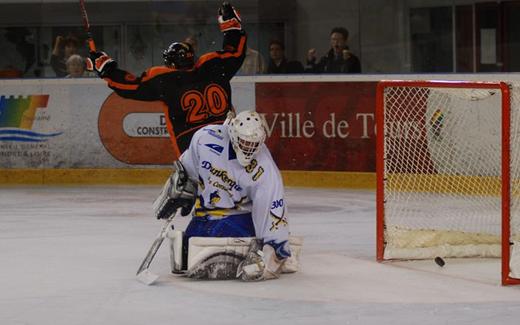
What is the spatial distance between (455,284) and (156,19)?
6.15m

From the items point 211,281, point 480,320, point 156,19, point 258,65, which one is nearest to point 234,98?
point 258,65

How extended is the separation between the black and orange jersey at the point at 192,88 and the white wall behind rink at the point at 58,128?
3442 mm

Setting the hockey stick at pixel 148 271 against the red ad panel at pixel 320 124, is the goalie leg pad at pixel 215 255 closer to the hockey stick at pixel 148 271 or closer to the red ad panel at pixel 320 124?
the hockey stick at pixel 148 271

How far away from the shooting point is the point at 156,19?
11656 mm

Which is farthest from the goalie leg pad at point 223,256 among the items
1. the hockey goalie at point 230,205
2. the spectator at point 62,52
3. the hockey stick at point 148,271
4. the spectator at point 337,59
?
the spectator at point 62,52

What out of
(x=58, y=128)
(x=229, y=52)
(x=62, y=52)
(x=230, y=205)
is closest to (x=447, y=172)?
(x=229, y=52)

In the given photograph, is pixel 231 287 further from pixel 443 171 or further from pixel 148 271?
pixel 443 171

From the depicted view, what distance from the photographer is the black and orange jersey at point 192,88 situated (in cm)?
754

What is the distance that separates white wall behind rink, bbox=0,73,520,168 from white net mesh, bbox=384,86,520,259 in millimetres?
2511

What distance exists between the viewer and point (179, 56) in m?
7.51

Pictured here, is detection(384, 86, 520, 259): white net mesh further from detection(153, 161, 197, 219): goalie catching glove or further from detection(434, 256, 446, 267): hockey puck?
detection(153, 161, 197, 219): goalie catching glove

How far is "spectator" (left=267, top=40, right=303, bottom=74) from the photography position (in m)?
11.2

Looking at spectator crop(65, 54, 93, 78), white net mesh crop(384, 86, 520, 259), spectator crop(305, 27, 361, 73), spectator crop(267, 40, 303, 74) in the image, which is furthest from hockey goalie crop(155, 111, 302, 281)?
spectator crop(65, 54, 93, 78)

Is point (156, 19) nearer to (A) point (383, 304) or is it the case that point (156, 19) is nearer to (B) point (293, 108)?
(B) point (293, 108)
